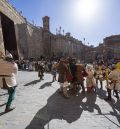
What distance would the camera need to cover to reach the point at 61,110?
8766 millimetres

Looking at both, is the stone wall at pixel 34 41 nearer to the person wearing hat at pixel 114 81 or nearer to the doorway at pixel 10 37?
the doorway at pixel 10 37

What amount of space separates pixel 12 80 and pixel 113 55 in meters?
81.2

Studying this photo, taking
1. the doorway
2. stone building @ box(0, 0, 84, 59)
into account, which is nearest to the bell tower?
stone building @ box(0, 0, 84, 59)

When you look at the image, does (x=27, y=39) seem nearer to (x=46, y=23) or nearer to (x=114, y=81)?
(x=46, y=23)

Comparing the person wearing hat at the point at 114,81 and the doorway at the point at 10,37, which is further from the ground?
the doorway at the point at 10,37

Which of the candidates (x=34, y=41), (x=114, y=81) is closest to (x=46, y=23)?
(x=34, y=41)

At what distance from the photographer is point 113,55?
87.7 m

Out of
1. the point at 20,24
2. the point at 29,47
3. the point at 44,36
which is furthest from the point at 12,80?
the point at 44,36

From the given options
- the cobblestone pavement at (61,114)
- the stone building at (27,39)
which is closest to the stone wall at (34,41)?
the stone building at (27,39)

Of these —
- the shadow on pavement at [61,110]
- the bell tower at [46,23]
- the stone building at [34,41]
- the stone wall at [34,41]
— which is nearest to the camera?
the shadow on pavement at [61,110]

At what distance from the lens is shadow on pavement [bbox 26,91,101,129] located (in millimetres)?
7227

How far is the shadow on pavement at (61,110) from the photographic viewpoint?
7227 mm

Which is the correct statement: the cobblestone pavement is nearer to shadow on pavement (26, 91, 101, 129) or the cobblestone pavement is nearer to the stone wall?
shadow on pavement (26, 91, 101, 129)

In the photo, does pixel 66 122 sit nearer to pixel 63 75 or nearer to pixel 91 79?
pixel 63 75
